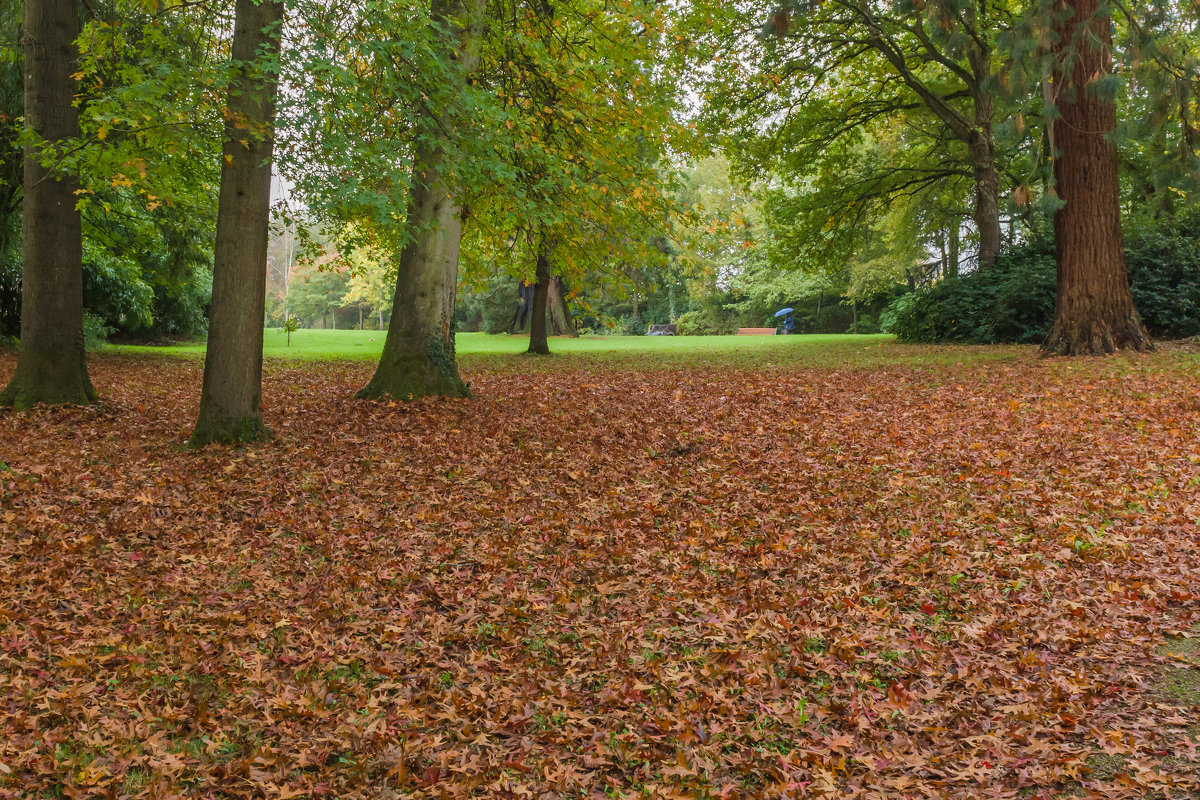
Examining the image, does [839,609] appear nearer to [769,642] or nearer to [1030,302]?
[769,642]

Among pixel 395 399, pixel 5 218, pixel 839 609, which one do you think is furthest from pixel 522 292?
pixel 839 609

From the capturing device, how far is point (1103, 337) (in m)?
12.5

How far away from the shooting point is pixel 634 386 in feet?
42.4

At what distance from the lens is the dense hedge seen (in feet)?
50.9

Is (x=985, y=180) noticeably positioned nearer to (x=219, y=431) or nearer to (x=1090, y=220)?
(x=1090, y=220)

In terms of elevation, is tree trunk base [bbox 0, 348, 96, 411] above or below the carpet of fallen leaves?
above

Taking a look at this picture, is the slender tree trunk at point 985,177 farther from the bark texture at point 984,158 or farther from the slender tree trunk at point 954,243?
the slender tree trunk at point 954,243

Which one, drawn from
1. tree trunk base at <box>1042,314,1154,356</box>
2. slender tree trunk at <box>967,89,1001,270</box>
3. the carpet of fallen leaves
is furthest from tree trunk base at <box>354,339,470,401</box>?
slender tree trunk at <box>967,89,1001,270</box>

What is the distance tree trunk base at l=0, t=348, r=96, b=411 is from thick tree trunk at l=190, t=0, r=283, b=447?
2.99 meters

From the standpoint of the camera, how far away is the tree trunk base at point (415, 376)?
10.1 meters

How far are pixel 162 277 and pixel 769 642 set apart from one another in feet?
62.5

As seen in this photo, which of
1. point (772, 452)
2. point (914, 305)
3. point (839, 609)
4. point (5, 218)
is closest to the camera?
point (839, 609)

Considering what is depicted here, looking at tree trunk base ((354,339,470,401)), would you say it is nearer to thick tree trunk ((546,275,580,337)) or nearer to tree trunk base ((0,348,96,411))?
tree trunk base ((0,348,96,411))

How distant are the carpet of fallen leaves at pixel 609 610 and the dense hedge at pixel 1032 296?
888 centimetres
